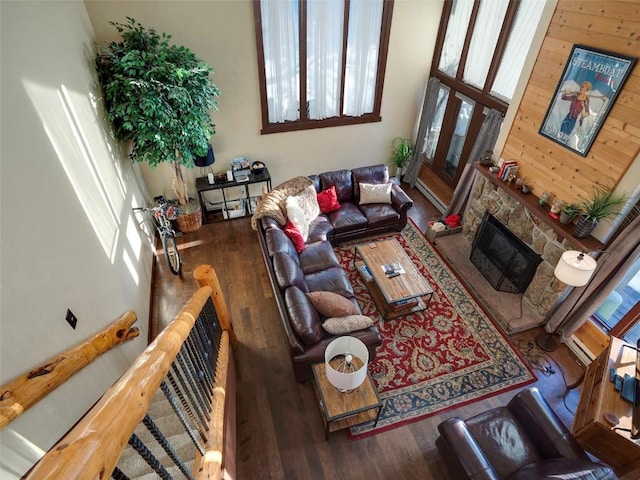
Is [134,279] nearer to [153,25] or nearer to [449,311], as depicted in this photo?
[153,25]

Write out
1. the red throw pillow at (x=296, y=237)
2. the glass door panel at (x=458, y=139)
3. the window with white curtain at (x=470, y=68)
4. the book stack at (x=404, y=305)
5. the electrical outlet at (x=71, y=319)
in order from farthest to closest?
the glass door panel at (x=458, y=139) → the red throw pillow at (x=296, y=237) → the window with white curtain at (x=470, y=68) → the book stack at (x=404, y=305) → the electrical outlet at (x=71, y=319)

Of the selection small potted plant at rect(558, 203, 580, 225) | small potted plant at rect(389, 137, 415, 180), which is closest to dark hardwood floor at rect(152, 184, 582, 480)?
small potted plant at rect(558, 203, 580, 225)

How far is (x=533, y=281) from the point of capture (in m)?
4.25

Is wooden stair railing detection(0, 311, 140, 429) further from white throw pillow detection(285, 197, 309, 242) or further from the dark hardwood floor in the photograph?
white throw pillow detection(285, 197, 309, 242)

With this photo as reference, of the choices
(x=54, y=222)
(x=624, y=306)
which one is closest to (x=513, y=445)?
(x=624, y=306)

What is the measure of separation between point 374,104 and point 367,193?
1.66m

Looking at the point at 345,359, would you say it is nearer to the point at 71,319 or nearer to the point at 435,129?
the point at 71,319

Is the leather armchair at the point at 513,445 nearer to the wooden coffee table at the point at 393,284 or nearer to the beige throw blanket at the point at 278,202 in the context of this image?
the wooden coffee table at the point at 393,284

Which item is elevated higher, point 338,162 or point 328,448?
point 338,162

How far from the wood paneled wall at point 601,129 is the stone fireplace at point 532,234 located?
1.13ft

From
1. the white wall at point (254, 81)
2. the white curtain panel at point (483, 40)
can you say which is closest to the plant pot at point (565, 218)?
the white curtain panel at point (483, 40)

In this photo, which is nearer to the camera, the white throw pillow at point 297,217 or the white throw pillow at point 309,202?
the white throw pillow at point 297,217

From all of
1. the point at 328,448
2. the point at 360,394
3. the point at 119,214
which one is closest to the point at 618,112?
the point at 360,394

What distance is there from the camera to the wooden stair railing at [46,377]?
59.5 inches
